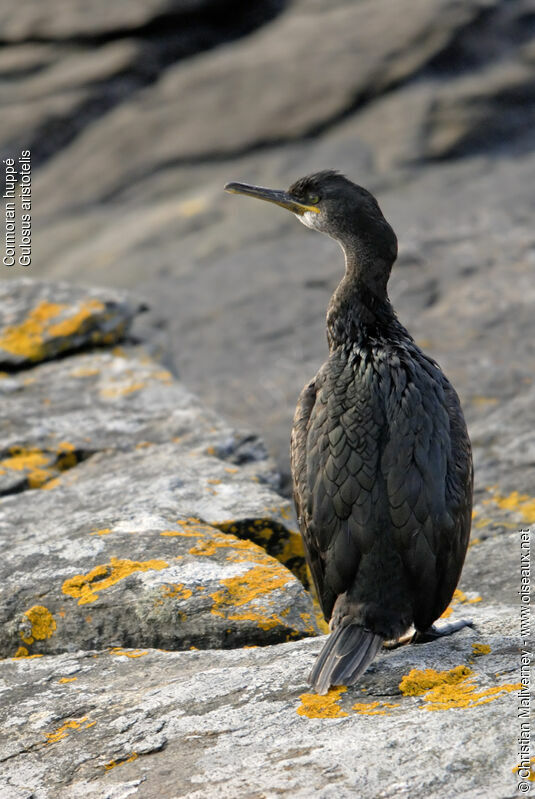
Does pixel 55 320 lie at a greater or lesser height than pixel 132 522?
greater

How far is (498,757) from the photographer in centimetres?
247

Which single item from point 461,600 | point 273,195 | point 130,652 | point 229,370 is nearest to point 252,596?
point 130,652

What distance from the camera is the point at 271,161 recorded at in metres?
9.55

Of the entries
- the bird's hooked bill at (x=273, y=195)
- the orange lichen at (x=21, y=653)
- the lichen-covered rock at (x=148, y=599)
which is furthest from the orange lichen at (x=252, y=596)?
the bird's hooked bill at (x=273, y=195)

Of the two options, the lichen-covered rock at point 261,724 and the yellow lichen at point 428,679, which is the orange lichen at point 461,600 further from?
the yellow lichen at point 428,679

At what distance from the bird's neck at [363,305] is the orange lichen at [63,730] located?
73.5 inches

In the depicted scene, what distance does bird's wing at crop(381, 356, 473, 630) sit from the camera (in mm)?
3361

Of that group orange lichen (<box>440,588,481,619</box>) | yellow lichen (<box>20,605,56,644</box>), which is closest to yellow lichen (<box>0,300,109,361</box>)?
yellow lichen (<box>20,605,56,644</box>)

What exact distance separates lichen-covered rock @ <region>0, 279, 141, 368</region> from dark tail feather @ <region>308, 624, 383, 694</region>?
10.2 ft

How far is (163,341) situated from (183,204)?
379cm

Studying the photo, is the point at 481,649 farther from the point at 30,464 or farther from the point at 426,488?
the point at 30,464

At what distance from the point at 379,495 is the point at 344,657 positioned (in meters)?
0.63

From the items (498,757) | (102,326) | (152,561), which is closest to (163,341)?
(102,326)

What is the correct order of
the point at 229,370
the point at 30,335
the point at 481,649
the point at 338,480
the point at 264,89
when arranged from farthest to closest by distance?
the point at 264,89 < the point at 229,370 < the point at 30,335 < the point at 338,480 < the point at 481,649
